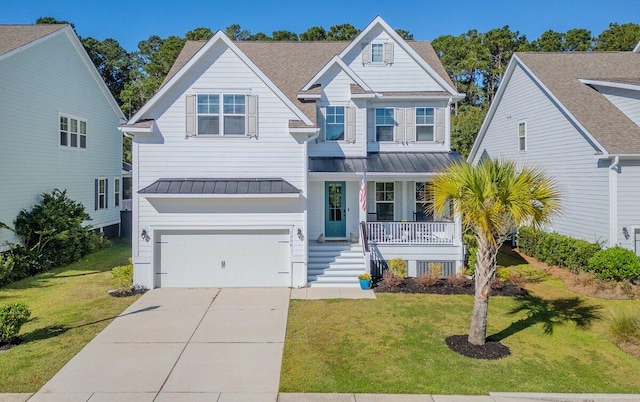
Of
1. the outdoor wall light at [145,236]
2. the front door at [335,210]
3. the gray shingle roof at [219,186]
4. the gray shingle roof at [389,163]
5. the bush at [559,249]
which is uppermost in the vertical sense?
the gray shingle roof at [389,163]

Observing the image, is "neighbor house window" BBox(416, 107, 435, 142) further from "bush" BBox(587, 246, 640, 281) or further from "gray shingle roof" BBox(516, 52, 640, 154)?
"bush" BBox(587, 246, 640, 281)

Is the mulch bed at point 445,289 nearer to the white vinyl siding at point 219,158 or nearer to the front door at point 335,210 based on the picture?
the white vinyl siding at point 219,158

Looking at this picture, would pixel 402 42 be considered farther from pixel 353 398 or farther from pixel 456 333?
pixel 353 398

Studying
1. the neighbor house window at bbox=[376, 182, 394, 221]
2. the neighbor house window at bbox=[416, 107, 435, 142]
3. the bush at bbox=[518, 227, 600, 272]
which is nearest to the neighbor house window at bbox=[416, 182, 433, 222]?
the neighbor house window at bbox=[376, 182, 394, 221]

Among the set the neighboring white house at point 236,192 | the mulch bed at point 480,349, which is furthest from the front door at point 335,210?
the mulch bed at point 480,349

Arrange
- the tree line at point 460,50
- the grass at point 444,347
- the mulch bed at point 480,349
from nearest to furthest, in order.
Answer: the grass at point 444,347, the mulch bed at point 480,349, the tree line at point 460,50

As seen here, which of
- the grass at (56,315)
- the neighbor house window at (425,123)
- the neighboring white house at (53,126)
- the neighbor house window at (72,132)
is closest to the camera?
the grass at (56,315)
